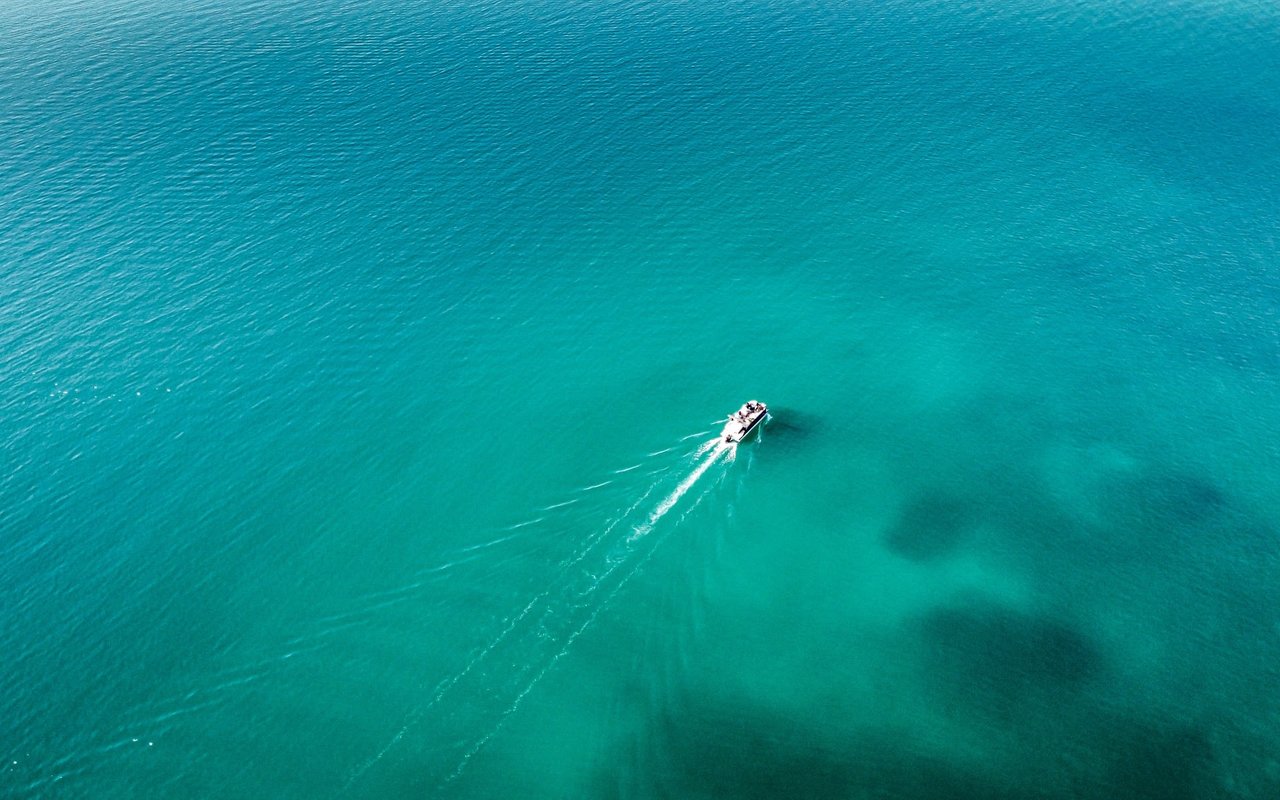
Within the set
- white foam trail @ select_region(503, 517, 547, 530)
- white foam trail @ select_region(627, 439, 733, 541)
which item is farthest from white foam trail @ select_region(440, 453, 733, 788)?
white foam trail @ select_region(503, 517, 547, 530)

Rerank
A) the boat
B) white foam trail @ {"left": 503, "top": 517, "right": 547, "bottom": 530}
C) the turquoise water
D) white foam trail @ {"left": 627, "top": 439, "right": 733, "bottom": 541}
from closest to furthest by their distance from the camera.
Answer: the turquoise water < white foam trail @ {"left": 627, "top": 439, "right": 733, "bottom": 541} < white foam trail @ {"left": 503, "top": 517, "right": 547, "bottom": 530} < the boat

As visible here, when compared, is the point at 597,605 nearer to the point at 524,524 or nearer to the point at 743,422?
the point at 524,524

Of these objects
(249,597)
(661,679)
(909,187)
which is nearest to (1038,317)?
(909,187)

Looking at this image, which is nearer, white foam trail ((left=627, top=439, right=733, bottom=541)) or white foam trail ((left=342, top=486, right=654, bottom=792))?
white foam trail ((left=342, top=486, right=654, bottom=792))

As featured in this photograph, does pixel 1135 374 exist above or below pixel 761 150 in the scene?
below

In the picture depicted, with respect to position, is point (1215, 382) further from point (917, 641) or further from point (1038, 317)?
point (917, 641)

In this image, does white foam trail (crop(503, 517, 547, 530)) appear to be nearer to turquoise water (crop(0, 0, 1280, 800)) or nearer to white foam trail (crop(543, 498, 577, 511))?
turquoise water (crop(0, 0, 1280, 800))

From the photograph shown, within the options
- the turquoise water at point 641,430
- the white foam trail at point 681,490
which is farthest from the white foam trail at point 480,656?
the white foam trail at point 681,490
